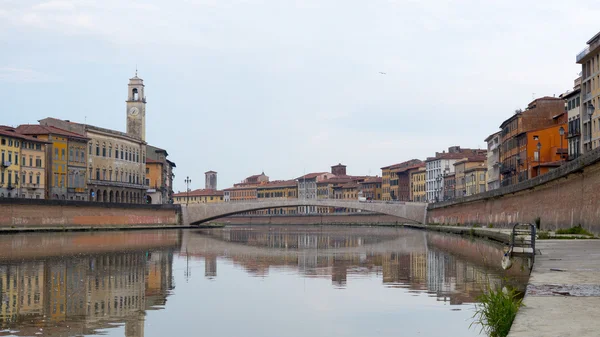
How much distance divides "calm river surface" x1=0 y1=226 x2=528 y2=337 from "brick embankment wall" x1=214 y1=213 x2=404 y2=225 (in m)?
104

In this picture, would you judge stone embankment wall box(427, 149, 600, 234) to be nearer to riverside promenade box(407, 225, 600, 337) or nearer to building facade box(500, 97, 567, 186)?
building facade box(500, 97, 567, 186)

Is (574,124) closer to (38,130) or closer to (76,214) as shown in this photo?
(76,214)

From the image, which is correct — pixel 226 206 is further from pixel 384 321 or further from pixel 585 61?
pixel 384 321

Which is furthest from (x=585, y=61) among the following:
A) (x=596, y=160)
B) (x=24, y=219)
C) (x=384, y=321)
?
(x=384, y=321)

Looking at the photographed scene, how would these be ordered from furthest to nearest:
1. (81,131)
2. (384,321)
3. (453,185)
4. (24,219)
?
1. (453,185)
2. (81,131)
3. (24,219)
4. (384,321)

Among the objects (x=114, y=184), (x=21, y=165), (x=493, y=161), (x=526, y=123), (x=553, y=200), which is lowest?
(x=553, y=200)

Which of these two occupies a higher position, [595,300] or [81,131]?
[81,131]

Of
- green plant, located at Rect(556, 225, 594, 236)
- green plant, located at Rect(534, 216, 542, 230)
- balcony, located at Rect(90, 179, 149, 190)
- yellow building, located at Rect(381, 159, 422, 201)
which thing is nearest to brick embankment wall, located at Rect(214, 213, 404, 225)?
yellow building, located at Rect(381, 159, 422, 201)

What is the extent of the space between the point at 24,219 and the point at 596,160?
51.0 m

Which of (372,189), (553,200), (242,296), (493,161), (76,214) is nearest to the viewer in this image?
(242,296)

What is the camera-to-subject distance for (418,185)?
6870 inches

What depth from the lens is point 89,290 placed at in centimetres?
2192

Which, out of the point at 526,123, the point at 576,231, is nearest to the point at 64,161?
the point at 526,123

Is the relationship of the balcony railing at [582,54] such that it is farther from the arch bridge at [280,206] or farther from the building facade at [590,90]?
the arch bridge at [280,206]
